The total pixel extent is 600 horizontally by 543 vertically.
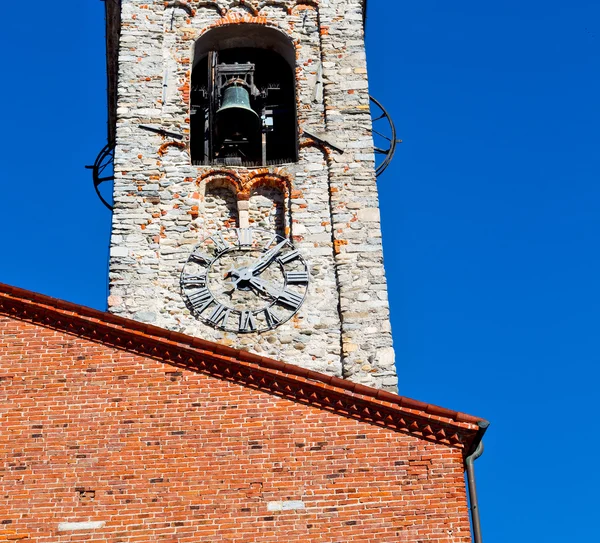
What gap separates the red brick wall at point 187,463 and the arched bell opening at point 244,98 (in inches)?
250

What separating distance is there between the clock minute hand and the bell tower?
20 mm

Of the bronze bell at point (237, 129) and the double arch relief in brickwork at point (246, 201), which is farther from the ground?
the bronze bell at point (237, 129)

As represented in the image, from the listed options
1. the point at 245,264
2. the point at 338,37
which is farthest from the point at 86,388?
the point at 338,37

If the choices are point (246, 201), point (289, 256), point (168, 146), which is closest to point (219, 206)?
point (246, 201)

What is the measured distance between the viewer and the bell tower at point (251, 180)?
56.9 feet

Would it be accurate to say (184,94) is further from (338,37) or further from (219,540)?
(219,540)

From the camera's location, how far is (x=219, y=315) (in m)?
17.4

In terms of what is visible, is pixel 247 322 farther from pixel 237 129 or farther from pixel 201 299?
pixel 237 129

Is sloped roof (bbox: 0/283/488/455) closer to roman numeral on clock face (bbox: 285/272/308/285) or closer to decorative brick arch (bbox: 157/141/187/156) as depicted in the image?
roman numeral on clock face (bbox: 285/272/308/285)

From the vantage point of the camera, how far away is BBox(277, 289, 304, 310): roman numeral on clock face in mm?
17516

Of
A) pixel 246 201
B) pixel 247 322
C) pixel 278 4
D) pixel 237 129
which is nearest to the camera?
pixel 247 322

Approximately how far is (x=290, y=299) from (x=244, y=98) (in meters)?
3.47

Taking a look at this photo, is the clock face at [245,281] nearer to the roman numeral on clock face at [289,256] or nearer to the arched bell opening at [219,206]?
the roman numeral on clock face at [289,256]

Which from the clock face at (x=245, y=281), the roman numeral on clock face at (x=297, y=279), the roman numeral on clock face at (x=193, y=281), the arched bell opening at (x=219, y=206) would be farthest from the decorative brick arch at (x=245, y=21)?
the roman numeral on clock face at (x=193, y=281)
